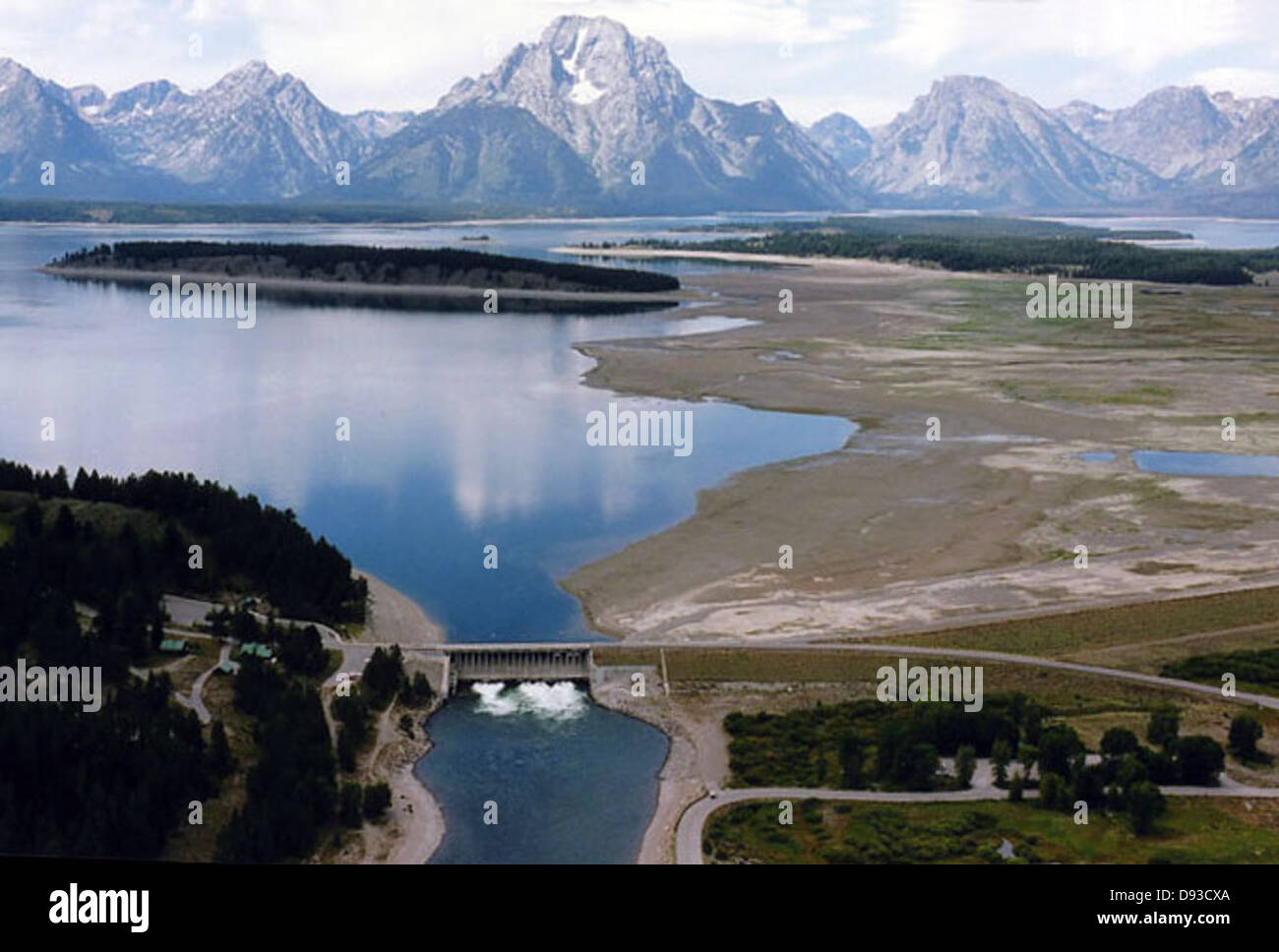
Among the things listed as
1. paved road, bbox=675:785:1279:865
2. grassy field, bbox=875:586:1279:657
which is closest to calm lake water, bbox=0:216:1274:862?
paved road, bbox=675:785:1279:865

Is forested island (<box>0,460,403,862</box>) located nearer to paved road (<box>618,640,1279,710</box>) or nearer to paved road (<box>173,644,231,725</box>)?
paved road (<box>173,644,231,725</box>)

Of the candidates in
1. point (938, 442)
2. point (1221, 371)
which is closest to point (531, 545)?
point (938, 442)

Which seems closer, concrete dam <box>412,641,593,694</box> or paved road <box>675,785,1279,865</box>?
paved road <box>675,785,1279,865</box>

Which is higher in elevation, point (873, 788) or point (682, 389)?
point (682, 389)

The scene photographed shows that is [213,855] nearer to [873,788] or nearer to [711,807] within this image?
[711,807]

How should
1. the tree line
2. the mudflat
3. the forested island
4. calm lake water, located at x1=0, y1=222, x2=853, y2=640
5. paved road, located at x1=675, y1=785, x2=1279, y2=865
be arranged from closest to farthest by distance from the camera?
the forested island, paved road, located at x1=675, y1=785, x2=1279, y2=865, the tree line, the mudflat, calm lake water, located at x1=0, y1=222, x2=853, y2=640

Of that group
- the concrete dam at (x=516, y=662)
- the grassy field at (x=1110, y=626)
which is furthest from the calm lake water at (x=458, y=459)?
the grassy field at (x=1110, y=626)

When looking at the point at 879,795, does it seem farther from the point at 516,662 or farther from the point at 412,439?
the point at 412,439

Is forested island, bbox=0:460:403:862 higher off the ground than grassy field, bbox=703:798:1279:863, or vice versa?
forested island, bbox=0:460:403:862
